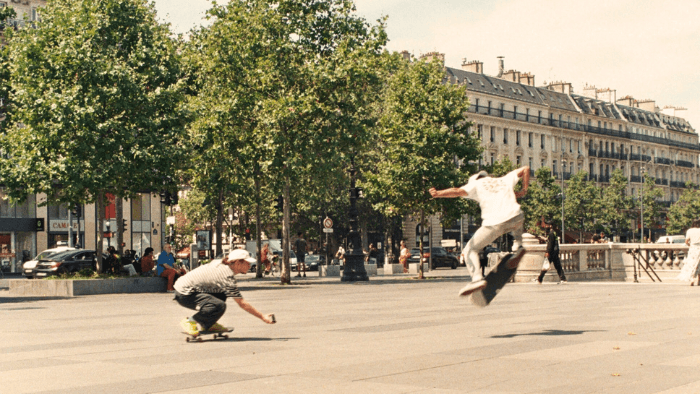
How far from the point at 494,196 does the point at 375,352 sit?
334 centimetres

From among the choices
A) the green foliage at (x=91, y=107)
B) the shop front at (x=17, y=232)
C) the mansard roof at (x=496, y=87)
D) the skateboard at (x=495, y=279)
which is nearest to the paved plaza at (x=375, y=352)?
the skateboard at (x=495, y=279)

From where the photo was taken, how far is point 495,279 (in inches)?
458

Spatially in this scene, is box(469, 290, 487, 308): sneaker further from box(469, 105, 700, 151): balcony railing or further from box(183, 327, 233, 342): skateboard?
box(469, 105, 700, 151): balcony railing

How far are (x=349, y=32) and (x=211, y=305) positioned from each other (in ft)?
77.1

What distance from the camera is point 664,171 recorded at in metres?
128

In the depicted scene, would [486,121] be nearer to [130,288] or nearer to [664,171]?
[664,171]

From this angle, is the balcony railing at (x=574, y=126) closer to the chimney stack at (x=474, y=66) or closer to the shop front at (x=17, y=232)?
the chimney stack at (x=474, y=66)

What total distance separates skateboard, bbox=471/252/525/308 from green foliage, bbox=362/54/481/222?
28.9 m

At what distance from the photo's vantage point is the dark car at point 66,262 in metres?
37.2

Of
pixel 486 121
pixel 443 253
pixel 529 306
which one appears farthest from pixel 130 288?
pixel 486 121

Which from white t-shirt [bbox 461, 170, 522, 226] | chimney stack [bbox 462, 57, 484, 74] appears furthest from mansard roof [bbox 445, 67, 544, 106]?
white t-shirt [bbox 461, 170, 522, 226]

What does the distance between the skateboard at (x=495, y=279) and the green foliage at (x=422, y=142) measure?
28.9 metres

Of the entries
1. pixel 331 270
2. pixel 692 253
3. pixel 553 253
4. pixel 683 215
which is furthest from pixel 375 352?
pixel 683 215

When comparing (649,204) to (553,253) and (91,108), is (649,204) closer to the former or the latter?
(553,253)
